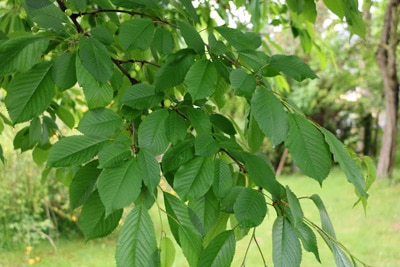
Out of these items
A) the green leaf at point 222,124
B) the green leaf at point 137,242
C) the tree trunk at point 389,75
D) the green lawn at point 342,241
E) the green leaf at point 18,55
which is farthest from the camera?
the tree trunk at point 389,75

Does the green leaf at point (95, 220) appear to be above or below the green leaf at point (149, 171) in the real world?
below

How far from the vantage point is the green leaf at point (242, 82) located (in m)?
0.64

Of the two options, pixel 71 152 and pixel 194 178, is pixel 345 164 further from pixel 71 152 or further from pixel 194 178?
pixel 71 152

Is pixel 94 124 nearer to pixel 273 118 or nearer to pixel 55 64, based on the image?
pixel 55 64

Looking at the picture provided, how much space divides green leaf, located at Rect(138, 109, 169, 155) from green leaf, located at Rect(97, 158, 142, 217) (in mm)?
62

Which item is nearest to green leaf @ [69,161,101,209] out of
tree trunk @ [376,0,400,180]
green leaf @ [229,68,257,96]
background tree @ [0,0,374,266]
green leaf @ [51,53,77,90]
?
background tree @ [0,0,374,266]

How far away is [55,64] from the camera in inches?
27.5

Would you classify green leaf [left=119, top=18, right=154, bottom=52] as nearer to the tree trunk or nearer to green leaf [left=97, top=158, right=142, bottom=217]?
green leaf [left=97, top=158, right=142, bottom=217]

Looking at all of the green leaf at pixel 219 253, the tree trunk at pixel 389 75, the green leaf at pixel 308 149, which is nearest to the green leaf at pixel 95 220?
the green leaf at pixel 219 253

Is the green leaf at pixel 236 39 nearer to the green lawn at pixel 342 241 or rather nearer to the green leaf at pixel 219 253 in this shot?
the green leaf at pixel 219 253

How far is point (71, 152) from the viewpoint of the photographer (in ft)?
2.05

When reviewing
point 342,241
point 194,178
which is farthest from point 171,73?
point 342,241

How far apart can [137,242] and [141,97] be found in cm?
23

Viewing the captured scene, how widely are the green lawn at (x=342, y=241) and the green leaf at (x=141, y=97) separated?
241cm
